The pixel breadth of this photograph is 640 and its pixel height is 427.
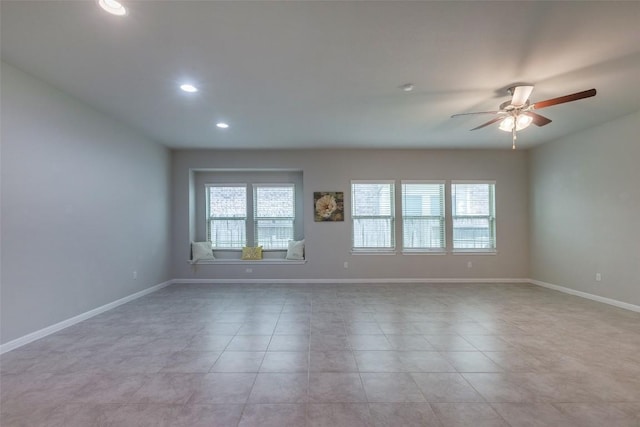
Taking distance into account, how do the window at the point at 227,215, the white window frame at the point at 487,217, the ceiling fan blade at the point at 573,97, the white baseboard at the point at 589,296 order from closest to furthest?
the ceiling fan blade at the point at 573,97 < the white baseboard at the point at 589,296 < the white window frame at the point at 487,217 < the window at the point at 227,215

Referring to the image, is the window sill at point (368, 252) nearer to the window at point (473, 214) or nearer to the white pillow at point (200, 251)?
the window at point (473, 214)

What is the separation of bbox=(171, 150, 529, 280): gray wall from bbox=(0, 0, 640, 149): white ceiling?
190cm

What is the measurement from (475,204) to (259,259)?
16.0 feet

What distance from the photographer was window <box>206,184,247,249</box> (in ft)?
22.4

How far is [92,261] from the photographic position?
416cm

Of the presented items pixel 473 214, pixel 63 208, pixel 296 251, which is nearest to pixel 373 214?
pixel 296 251

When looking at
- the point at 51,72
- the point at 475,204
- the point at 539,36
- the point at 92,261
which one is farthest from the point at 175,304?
the point at 475,204

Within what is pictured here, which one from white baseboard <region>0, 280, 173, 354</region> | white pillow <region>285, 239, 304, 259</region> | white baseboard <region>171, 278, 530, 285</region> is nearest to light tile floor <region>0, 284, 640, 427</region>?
white baseboard <region>0, 280, 173, 354</region>

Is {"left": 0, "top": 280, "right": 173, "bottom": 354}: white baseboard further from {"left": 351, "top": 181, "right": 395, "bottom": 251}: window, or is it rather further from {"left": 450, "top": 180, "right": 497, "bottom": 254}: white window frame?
{"left": 450, "top": 180, "right": 497, "bottom": 254}: white window frame

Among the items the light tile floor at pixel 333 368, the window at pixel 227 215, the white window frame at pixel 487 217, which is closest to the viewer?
the light tile floor at pixel 333 368

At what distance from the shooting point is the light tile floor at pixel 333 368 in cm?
204

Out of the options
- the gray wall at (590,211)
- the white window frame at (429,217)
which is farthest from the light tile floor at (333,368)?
the white window frame at (429,217)

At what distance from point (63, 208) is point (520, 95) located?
18.3 ft

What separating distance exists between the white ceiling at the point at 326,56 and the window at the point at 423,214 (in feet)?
7.34
